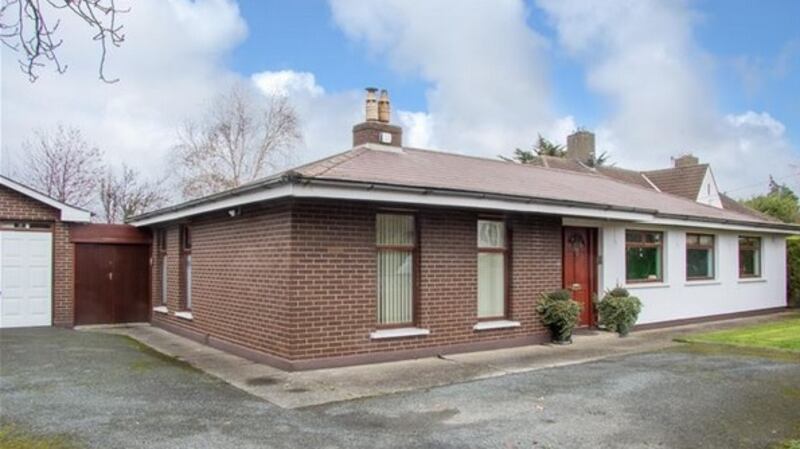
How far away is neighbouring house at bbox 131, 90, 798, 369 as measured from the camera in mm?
9289

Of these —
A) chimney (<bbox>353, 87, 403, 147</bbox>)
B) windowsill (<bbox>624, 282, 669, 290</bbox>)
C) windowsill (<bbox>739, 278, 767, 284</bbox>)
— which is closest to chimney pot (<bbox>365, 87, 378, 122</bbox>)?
chimney (<bbox>353, 87, 403, 147</bbox>)

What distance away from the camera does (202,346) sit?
1192cm

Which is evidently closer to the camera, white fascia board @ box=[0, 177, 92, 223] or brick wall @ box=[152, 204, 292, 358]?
brick wall @ box=[152, 204, 292, 358]

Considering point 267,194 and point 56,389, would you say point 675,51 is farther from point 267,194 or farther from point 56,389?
point 56,389

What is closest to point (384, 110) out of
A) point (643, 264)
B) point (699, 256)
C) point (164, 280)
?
point (164, 280)

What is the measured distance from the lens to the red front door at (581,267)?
1329cm

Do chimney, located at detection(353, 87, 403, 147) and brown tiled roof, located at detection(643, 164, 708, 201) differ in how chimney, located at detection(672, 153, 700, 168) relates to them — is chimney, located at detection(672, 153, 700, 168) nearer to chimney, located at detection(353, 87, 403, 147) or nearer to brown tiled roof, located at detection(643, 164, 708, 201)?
brown tiled roof, located at detection(643, 164, 708, 201)

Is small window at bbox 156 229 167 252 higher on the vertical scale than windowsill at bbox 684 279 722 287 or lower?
higher

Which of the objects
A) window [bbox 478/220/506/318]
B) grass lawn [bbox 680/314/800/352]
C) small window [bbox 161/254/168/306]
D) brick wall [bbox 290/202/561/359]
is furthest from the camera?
small window [bbox 161/254/168/306]

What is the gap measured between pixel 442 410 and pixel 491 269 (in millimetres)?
4886

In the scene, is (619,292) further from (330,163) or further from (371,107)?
(330,163)

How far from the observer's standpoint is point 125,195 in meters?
32.1

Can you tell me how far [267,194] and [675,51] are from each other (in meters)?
10.3

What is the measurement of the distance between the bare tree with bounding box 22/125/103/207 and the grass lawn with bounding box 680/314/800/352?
88.6ft
